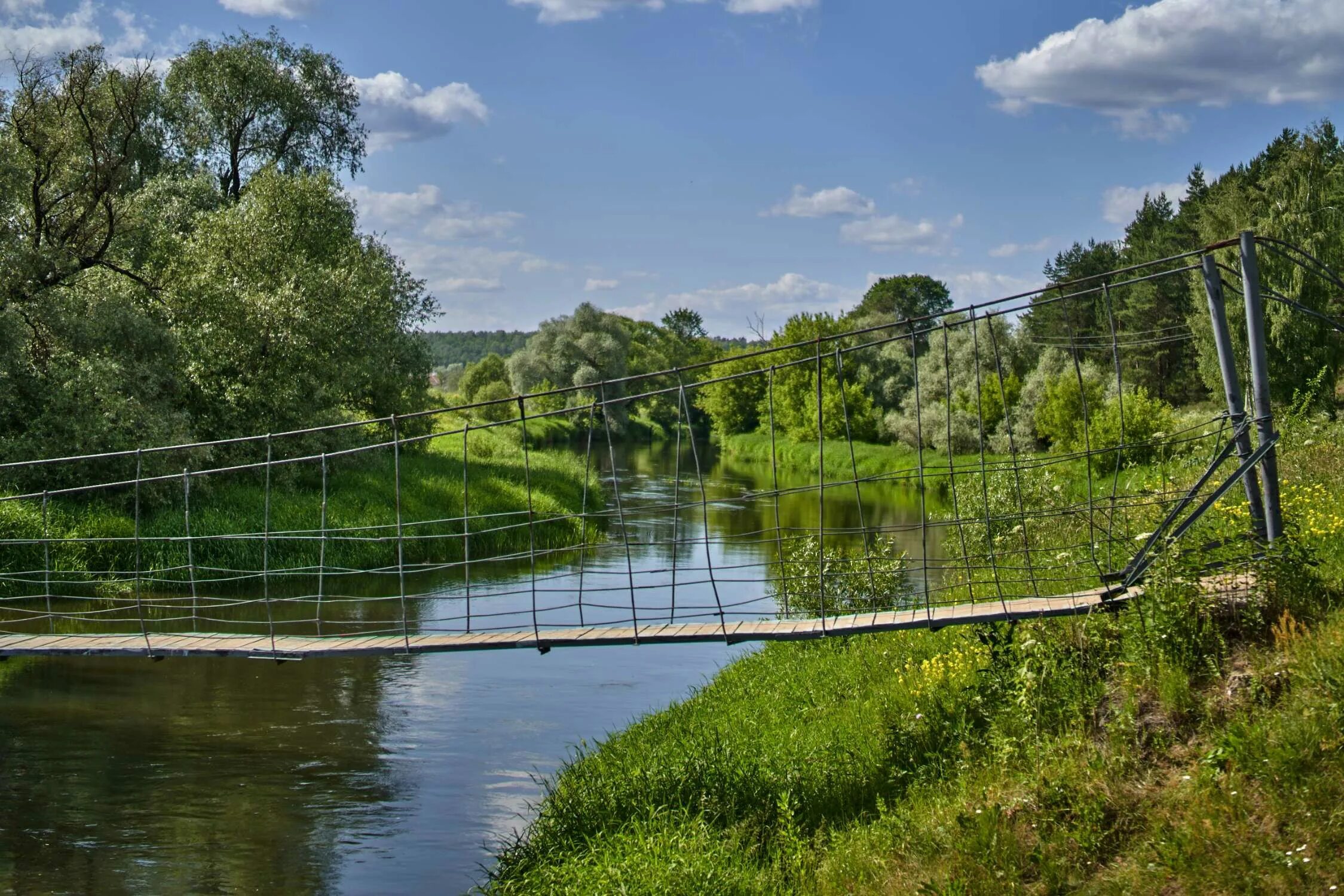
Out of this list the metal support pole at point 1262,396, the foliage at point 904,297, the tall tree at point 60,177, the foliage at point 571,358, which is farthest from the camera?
the foliage at point 904,297

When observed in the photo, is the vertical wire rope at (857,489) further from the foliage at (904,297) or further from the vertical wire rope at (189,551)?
the foliage at (904,297)

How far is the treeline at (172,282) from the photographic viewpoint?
22.6 metres

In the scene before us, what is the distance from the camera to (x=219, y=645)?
32.6 ft

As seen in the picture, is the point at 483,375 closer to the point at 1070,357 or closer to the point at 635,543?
the point at 1070,357

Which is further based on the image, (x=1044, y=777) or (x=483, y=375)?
(x=483, y=375)

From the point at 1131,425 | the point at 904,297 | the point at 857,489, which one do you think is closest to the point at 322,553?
the point at 857,489

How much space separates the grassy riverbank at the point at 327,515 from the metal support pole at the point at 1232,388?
37.8 feet

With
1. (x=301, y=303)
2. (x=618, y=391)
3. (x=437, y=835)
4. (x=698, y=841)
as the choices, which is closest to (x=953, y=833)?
(x=698, y=841)

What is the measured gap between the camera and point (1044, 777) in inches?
270

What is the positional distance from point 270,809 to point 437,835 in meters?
1.71

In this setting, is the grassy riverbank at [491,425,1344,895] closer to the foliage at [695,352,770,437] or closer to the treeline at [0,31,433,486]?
the treeline at [0,31,433,486]

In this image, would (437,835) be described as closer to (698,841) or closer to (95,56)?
(698,841)

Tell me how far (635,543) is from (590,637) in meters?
11.8

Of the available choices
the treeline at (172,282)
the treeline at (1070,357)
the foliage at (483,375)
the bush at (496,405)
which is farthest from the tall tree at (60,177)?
the foliage at (483,375)
